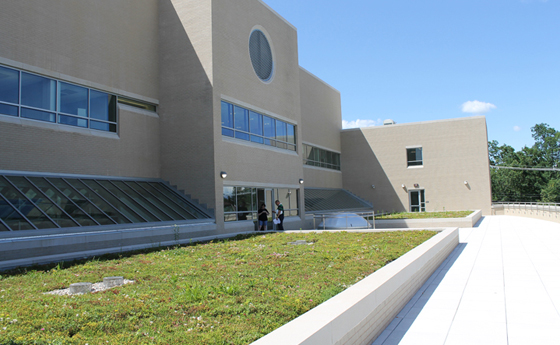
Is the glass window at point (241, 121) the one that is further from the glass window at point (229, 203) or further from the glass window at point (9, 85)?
the glass window at point (9, 85)

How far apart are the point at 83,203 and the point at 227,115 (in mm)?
7288

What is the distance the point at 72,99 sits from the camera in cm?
1492

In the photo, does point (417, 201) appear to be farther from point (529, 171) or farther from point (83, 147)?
point (529, 171)

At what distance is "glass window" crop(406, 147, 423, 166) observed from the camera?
35.4 metres

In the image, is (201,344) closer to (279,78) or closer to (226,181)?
(226,181)

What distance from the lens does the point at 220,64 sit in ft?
58.5

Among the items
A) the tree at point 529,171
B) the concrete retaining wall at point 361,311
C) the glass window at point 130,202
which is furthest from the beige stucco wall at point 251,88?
the tree at point 529,171

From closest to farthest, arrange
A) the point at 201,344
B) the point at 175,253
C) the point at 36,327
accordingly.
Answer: the point at 201,344 < the point at 36,327 < the point at 175,253

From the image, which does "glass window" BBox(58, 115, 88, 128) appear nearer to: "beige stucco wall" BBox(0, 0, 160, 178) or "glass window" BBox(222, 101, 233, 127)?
"beige stucco wall" BBox(0, 0, 160, 178)

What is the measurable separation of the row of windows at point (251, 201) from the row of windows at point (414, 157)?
642 inches

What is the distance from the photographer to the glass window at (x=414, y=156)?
3544cm

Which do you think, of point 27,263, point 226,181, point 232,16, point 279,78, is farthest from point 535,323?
point 279,78

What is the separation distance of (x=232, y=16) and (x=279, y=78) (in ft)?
15.7

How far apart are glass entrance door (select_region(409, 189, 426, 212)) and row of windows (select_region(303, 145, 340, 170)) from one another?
6.76 m
